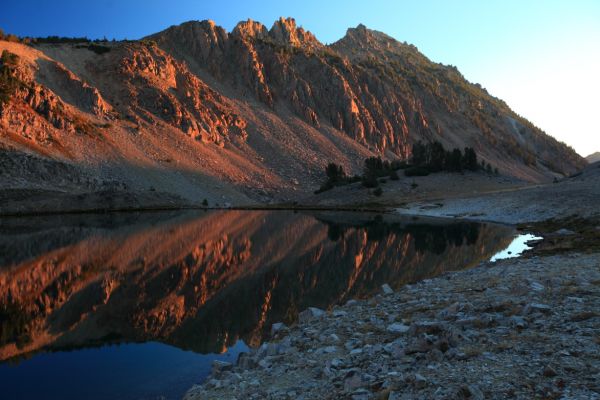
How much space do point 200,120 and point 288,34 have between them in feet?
329

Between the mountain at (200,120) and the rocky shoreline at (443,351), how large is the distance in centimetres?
6008

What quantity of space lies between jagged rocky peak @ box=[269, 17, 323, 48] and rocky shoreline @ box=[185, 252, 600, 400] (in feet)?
591

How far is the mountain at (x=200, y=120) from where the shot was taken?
238 ft

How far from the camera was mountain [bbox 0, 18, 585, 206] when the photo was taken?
238 feet

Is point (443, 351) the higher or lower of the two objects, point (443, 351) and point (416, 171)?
the lower

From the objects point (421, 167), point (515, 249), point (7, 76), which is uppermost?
point (7, 76)

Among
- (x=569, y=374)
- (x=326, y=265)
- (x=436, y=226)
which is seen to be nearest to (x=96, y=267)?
(x=326, y=265)

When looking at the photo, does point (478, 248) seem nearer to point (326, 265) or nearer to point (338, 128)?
point (326, 265)

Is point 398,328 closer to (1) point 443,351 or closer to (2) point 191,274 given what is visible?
(1) point 443,351

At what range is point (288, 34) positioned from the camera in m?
189

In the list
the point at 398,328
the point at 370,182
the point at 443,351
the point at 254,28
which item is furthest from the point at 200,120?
the point at 443,351

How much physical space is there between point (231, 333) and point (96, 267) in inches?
571

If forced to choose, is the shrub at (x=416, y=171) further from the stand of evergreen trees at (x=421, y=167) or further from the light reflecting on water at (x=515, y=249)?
the light reflecting on water at (x=515, y=249)

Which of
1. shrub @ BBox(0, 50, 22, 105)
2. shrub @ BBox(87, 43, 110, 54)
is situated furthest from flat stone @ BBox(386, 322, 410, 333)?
shrub @ BBox(87, 43, 110, 54)
